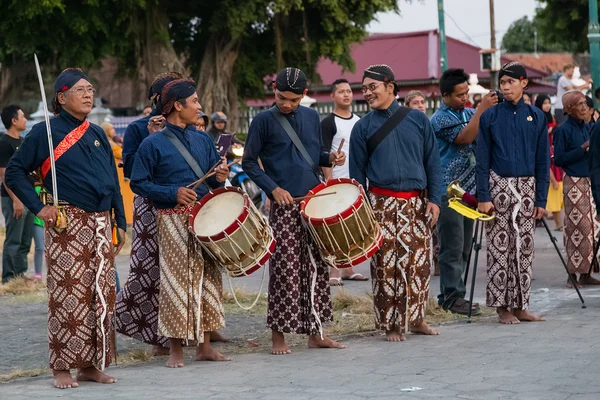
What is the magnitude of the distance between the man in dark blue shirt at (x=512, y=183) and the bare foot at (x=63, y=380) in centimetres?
357

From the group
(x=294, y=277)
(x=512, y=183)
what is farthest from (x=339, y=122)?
(x=294, y=277)

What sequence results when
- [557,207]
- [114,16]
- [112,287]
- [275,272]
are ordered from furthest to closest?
[114,16], [557,207], [275,272], [112,287]

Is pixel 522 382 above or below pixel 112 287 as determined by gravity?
below

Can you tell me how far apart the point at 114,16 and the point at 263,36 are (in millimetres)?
3955

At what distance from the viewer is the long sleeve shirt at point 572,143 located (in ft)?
39.5

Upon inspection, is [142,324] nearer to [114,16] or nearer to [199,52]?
[114,16]

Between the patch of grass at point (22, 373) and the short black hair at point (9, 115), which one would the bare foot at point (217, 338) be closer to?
the patch of grass at point (22, 373)

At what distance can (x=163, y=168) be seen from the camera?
8.18 meters

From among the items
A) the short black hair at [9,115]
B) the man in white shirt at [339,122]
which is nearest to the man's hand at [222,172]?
the man in white shirt at [339,122]

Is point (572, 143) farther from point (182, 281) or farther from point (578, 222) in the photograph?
point (182, 281)

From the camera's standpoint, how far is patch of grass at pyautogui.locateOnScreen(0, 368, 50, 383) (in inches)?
311

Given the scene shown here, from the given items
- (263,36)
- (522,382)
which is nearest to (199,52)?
(263,36)

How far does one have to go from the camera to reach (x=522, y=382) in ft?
23.3

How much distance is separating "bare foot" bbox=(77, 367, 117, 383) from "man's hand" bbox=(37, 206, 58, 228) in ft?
3.28
